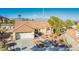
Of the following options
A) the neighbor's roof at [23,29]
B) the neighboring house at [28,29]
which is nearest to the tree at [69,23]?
the neighboring house at [28,29]

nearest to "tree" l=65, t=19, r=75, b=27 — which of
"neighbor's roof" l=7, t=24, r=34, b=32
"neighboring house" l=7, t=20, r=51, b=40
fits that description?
"neighboring house" l=7, t=20, r=51, b=40

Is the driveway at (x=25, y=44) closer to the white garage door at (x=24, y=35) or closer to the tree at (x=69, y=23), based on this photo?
the white garage door at (x=24, y=35)

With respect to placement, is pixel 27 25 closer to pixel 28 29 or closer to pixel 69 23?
pixel 28 29

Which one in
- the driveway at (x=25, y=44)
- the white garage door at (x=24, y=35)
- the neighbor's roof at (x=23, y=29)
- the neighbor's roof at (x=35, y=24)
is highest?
the neighbor's roof at (x=35, y=24)

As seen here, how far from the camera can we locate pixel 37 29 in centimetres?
268

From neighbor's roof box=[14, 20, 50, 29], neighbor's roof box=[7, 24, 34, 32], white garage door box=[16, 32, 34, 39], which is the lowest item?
Result: white garage door box=[16, 32, 34, 39]

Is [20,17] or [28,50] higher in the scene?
[20,17]

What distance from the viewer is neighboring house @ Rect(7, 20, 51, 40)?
105 inches

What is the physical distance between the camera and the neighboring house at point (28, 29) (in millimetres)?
2662

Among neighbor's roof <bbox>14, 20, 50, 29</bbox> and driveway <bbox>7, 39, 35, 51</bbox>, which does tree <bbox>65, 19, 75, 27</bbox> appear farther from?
driveway <bbox>7, 39, 35, 51</bbox>

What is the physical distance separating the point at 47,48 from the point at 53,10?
0.46m
